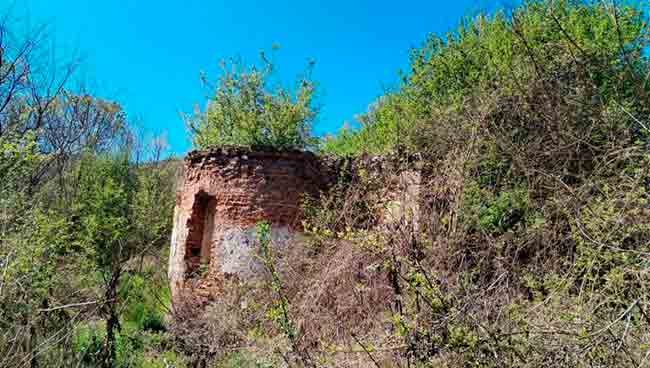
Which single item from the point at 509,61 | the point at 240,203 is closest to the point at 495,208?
the point at 509,61

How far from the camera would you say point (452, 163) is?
23.1ft

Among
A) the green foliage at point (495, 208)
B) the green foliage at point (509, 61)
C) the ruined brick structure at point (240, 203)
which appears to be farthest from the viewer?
the ruined brick structure at point (240, 203)

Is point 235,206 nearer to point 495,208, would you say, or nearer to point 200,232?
point 200,232

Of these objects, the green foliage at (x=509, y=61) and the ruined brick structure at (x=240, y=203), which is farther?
the ruined brick structure at (x=240, y=203)

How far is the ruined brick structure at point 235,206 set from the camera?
28.5ft

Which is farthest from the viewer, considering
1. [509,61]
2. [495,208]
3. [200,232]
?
[200,232]

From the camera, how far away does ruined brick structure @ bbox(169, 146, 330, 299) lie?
8672 mm

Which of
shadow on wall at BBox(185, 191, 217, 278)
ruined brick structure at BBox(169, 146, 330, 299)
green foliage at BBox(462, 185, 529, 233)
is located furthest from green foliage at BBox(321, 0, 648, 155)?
shadow on wall at BBox(185, 191, 217, 278)

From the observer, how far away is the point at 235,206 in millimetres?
8859

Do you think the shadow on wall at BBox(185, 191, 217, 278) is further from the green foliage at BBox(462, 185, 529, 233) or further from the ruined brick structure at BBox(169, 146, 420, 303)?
the green foliage at BBox(462, 185, 529, 233)

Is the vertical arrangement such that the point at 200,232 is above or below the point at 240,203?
below

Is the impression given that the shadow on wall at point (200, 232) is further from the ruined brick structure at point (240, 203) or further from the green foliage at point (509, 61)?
the green foliage at point (509, 61)

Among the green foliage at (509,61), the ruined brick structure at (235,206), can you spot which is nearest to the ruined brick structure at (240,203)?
the ruined brick structure at (235,206)

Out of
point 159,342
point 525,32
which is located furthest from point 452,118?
point 159,342
